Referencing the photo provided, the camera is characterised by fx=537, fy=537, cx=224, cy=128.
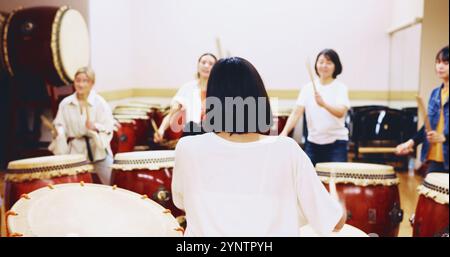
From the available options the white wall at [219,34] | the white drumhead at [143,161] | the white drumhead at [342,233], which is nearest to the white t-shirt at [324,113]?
the white wall at [219,34]

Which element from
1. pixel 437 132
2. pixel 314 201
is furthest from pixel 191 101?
pixel 437 132

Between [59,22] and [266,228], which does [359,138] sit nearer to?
[59,22]

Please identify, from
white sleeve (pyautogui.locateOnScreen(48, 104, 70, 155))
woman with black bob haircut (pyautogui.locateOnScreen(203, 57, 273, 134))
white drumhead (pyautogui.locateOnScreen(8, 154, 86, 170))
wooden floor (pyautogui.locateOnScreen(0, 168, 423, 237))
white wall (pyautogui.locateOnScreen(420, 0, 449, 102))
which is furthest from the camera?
white wall (pyautogui.locateOnScreen(420, 0, 449, 102))

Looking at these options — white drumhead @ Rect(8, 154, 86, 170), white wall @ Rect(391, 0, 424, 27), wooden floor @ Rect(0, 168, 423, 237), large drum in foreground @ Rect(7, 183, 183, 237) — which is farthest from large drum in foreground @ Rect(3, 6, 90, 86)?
wooden floor @ Rect(0, 168, 423, 237)

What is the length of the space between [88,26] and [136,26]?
20 centimetres

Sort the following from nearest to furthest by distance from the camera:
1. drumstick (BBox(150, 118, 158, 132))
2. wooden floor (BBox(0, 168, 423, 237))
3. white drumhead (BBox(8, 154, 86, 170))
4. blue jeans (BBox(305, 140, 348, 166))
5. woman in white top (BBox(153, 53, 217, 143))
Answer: woman in white top (BBox(153, 53, 217, 143)) → white drumhead (BBox(8, 154, 86, 170)) → blue jeans (BBox(305, 140, 348, 166)) → drumstick (BBox(150, 118, 158, 132)) → wooden floor (BBox(0, 168, 423, 237))

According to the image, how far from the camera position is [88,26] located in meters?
2.29

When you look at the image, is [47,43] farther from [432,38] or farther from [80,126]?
[432,38]

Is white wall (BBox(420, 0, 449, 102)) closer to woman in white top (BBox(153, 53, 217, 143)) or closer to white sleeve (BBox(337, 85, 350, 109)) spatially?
white sleeve (BBox(337, 85, 350, 109))

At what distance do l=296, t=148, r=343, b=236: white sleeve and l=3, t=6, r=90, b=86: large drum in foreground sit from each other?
1.28 m

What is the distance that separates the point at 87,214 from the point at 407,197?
7.66 feet

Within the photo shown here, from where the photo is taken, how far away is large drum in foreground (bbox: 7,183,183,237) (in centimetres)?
139

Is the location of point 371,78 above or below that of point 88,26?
below

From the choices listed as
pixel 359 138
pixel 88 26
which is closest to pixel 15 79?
pixel 88 26
